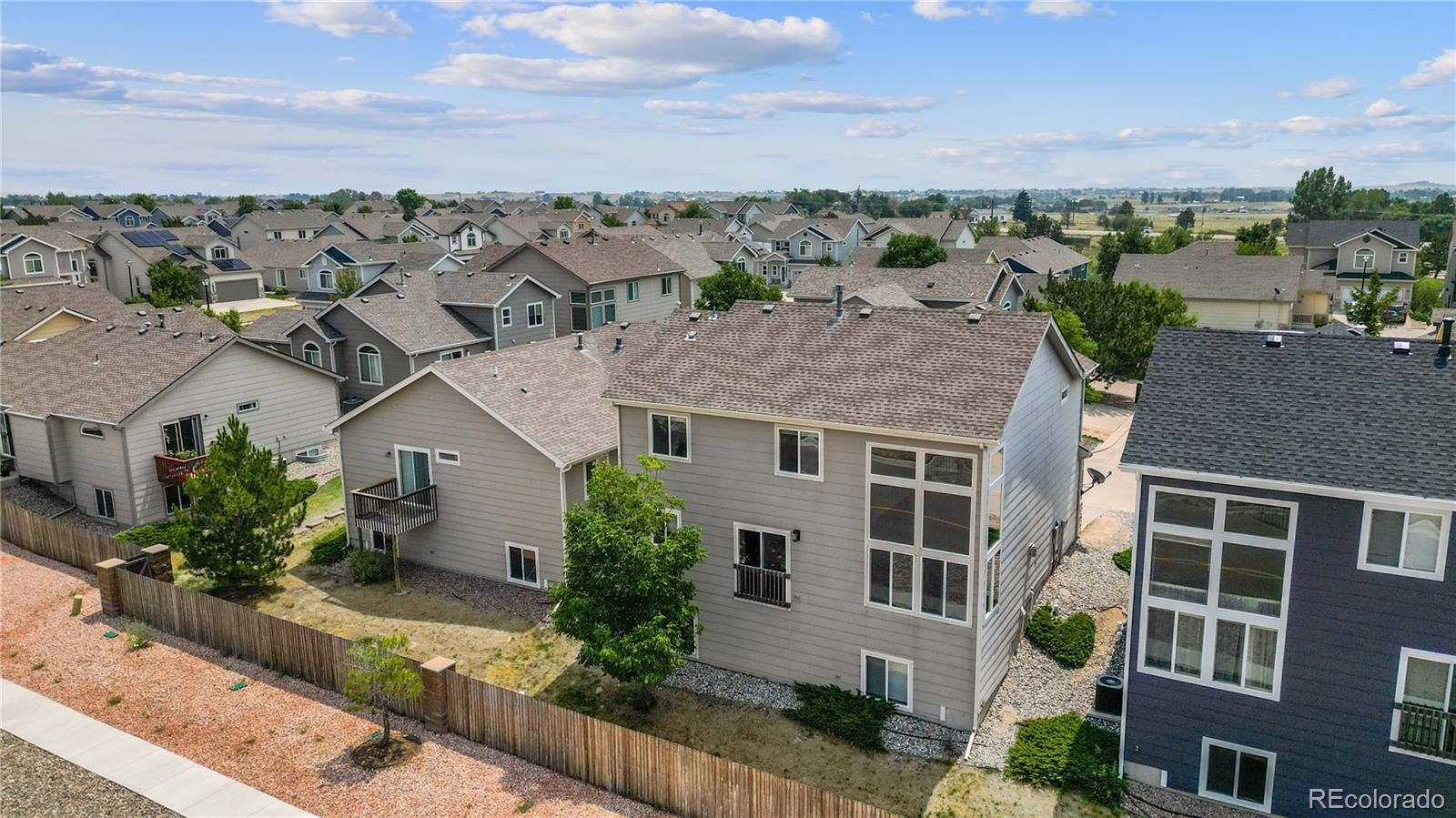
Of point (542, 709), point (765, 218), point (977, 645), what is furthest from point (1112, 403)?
point (765, 218)

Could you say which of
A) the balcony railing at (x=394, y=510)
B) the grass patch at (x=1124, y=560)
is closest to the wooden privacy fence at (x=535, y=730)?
the balcony railing at (x=394, y=510)

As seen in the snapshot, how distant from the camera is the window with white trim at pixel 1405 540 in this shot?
12852 mm

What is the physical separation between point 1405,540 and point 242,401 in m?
31.9

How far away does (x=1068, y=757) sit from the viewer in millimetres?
16109

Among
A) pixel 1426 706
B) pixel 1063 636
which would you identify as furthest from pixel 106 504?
pixel 1426 706

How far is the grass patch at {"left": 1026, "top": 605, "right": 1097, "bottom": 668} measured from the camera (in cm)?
1962

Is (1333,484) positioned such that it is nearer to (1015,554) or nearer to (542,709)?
(1015,554)

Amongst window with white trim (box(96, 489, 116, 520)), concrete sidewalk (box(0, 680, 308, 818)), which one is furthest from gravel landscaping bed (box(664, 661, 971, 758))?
window with white trim (box(96, 489, 116, 520))

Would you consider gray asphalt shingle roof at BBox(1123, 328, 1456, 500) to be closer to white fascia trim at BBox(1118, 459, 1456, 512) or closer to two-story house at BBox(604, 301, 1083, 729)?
white fascia trim at BBox(1118, 459, 1456, 512)

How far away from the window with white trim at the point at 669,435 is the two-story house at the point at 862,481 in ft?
0.10

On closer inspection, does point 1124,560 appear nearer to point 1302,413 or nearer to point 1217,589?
point 1217,589

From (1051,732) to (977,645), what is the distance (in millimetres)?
2178

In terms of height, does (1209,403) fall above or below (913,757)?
above

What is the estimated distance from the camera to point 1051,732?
16.9 m
